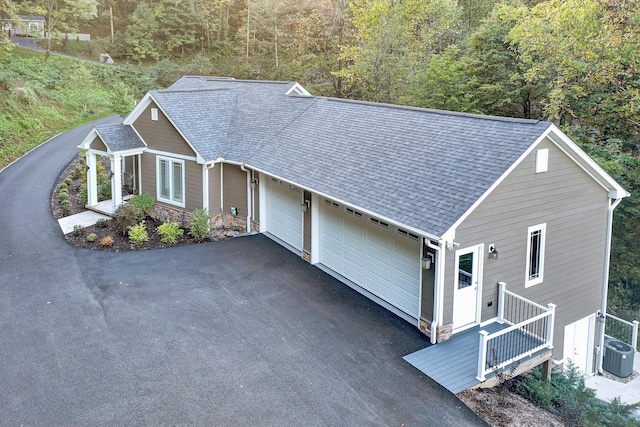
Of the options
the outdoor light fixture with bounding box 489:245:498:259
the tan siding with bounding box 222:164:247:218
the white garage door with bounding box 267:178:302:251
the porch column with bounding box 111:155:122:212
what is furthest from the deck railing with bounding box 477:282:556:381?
the porch column with bounding box 111:155:122:212

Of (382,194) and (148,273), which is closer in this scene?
(382,194)

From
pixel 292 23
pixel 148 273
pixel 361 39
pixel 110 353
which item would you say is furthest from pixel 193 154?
pixel 292 23

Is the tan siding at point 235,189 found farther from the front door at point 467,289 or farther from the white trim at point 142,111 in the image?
the front door at point 467,289

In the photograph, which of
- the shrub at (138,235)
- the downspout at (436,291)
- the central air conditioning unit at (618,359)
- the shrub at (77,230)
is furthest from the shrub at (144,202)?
the central air conditioning unit at (618,359)

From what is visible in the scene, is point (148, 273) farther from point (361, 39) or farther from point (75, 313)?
point (361, 39)

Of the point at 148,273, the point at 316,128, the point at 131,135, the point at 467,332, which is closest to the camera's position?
the point at 467,332

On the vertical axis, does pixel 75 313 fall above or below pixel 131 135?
below

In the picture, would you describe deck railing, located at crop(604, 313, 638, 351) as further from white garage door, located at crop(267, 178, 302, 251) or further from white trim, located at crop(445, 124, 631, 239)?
white garage door, located at crop(267, 178, 302, 251)
